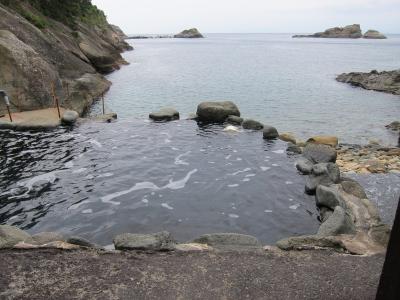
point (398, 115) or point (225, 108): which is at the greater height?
point (225, 108)

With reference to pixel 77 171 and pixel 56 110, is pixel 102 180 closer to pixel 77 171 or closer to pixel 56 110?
pixel 77 171

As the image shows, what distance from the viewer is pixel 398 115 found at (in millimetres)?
32875

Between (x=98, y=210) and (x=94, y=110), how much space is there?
2001 centimetres

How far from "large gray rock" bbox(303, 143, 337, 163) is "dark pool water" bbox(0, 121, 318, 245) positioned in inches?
34.6

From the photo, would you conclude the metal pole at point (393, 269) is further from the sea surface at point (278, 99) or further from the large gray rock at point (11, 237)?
the sea surface at point (278, 99)

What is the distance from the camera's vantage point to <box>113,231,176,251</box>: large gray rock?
29.5ft

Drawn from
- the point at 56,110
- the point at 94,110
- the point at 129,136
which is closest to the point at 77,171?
the point at 129,136

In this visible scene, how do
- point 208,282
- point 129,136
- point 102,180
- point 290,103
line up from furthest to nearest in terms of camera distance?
point 290,103, point 129,136, point 102,180, point 208,282

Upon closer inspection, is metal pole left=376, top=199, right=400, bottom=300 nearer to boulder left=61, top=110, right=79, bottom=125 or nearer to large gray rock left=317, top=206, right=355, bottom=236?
large gray rock left=317, top=206, right=355, bottom=236

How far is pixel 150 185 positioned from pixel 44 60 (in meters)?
21.1

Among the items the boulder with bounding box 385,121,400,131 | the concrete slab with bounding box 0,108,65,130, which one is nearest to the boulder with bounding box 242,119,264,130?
the boulder with bounding box 385,121,400,131

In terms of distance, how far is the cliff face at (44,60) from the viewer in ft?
83.4

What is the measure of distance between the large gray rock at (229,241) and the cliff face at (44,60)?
19.8m

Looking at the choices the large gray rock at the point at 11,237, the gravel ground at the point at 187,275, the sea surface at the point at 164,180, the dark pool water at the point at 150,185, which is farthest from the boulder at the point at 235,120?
the large gray rock at the point at 11,237
